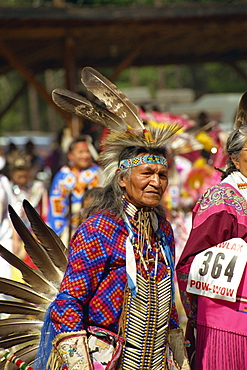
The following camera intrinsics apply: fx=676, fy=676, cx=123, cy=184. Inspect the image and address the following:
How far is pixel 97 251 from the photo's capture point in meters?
2.45

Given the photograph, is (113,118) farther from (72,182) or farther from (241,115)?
(72,182)

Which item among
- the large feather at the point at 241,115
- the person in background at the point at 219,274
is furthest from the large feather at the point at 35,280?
the large feather at the point at 241,115

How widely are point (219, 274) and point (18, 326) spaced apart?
34.6 inches

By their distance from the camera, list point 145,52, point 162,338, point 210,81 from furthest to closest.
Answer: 1. point 210,81
2. point 145,52
3. point 162,338

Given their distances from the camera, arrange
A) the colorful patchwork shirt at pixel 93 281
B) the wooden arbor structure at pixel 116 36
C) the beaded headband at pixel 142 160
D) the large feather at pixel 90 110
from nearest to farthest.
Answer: the colorful patchwork shirt at pixel 93 281
the beaded headband at pixel 142 160
the large feather at pixel 90 110
the wooden arbor structure at pixel 116 36

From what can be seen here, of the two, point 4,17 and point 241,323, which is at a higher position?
point 4,17

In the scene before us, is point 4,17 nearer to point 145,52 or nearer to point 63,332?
point 145,52

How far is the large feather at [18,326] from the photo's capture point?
281 centimetres

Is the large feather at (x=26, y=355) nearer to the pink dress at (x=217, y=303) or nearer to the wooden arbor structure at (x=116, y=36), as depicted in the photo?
the pink dress at (x=217, y=303)

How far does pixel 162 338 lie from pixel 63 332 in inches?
16.0

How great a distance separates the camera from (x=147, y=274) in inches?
100

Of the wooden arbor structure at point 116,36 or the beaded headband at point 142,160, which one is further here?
the wooden arbor structure at point 116,36

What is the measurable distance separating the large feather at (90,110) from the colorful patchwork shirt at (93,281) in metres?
0.42

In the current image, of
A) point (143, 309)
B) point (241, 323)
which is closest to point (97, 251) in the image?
point (143, 309)
